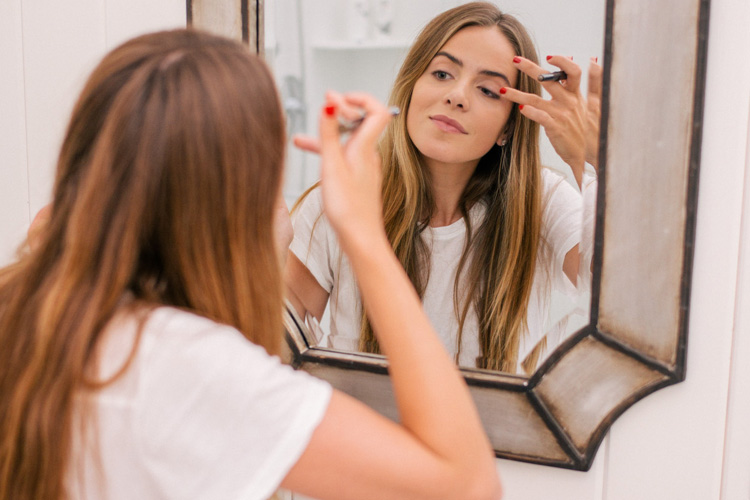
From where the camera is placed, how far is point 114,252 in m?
0.49

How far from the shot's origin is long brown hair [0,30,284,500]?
482mm

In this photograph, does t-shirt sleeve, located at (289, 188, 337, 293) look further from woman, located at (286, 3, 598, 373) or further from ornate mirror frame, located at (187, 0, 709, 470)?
ornate mirror frame, located at (187, 0, 709, 470)

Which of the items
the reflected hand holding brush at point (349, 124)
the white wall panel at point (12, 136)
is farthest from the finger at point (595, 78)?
the white wall panel at point (12, 136)

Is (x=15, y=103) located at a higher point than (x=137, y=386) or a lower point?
higher

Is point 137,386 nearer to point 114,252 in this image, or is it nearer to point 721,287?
Result: point 114,252

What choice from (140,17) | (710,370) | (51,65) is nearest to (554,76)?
(710,370)

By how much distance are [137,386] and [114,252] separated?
3.9 inches

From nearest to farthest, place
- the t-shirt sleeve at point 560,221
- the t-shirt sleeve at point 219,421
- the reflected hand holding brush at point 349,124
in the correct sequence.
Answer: the t-shirt sleeve at point 219,421, the reflected hand holding brush at point 349,124, the t-shirt sleeve at point 560,221

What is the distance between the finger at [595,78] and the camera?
0.68 metres

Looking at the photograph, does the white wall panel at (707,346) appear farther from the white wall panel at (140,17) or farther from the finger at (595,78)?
the white wall panel at (140,17)

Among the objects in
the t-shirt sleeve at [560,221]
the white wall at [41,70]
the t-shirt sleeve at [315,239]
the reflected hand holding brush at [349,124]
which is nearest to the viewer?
the reflected hand holding brush at [349,124]

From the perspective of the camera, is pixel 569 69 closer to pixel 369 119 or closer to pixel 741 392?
pixel 369 119

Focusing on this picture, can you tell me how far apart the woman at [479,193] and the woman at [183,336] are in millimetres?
246

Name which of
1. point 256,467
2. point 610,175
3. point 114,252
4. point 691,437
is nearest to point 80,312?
point 114,252
